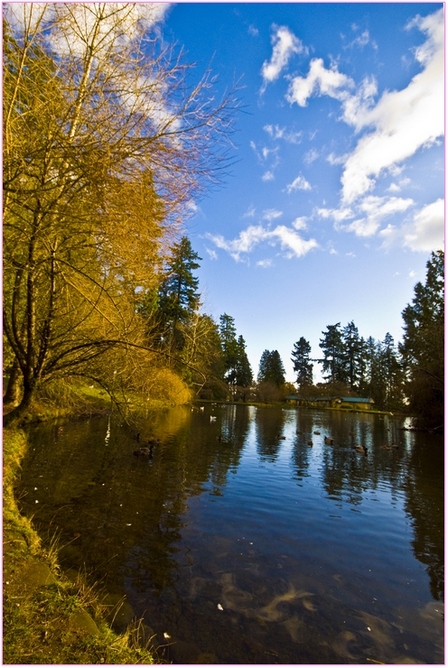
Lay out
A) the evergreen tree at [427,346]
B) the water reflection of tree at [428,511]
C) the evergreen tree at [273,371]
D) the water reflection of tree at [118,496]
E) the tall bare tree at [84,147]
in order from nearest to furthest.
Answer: the tall bare tree at [84,147] < the water reflection of tree at [118,496] < the water reflection of tree at [428,511] < the evergreen tree at [427,346] < the evergreen tree at [273,371]

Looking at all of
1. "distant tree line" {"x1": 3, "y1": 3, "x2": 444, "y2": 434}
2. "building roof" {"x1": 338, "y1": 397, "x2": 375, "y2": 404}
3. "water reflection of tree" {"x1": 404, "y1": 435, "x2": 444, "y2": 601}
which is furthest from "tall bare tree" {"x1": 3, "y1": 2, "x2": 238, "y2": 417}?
"building roof" {"x1": 338, "y1": 397, "x2": 375, "y2": 404}

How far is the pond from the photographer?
16.6 feet

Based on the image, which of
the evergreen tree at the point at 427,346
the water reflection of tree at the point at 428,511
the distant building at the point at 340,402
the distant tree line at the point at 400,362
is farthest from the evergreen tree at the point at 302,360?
the water reflection of tree at the point at 428,511

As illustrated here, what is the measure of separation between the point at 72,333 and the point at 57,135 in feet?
7.47

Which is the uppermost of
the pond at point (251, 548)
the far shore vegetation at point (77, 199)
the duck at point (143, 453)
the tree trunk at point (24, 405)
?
the far shore vegetation at point (77, 199)

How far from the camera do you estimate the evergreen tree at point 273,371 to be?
288ft

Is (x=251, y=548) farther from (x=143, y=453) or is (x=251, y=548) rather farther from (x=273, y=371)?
(x=273, y=371)

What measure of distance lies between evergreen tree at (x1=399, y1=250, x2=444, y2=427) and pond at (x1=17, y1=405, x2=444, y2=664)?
66.6 ft

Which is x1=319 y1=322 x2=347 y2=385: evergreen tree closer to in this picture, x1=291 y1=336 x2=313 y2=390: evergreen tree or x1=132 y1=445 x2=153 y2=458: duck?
x1=291 y1=336 x2=313 y2=390: evergreen tree

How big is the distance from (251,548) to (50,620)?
507 cm

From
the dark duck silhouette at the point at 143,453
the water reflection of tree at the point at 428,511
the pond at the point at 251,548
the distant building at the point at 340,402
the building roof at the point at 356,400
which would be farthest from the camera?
the building roof at the point at 356,400

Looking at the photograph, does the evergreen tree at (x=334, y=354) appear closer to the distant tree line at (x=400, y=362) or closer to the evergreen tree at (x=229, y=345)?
the distant tree line at (x=400, y=362)

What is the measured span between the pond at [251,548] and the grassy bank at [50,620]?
3.35 ft

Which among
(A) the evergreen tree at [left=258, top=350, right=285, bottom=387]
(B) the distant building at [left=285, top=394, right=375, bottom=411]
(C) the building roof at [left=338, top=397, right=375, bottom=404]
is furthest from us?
(A) the evergreen tree at [left=258, top=350, right=285, bottom=387]
